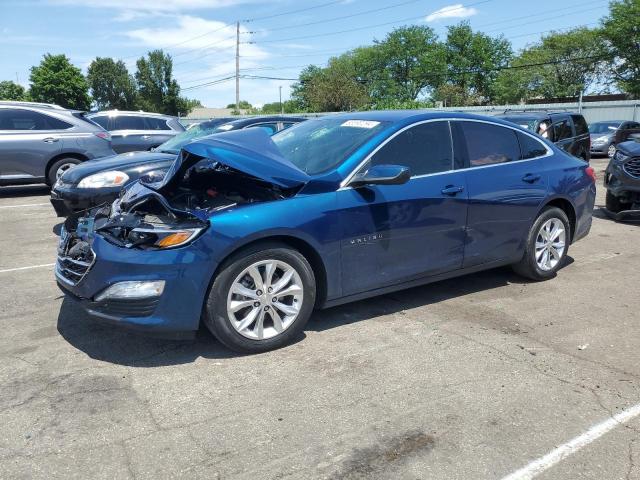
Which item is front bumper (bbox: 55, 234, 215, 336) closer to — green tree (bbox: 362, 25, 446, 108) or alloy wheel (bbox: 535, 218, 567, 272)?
alloy wheel (bbox: 535, 218, 567, 272)

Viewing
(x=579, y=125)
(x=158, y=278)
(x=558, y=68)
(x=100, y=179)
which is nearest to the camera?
(x=158, y=278)

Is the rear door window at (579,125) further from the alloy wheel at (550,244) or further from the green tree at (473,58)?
the green tree at (473,58)

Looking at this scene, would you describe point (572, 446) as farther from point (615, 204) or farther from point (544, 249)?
point (615, 204)

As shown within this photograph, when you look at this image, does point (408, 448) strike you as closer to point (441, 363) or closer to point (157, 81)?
point (441, 363)

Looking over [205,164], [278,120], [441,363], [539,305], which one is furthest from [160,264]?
[278,120]

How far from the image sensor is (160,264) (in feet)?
11.5

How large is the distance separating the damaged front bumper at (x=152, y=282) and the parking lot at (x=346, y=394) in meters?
0.34

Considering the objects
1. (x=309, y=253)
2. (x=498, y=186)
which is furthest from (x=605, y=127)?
(x=309, y=253)

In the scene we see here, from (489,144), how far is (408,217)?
4.32ft

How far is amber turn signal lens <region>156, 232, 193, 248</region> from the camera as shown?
3564 millimetres

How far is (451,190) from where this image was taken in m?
4.65

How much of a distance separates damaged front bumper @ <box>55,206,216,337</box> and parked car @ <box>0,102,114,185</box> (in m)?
8.30

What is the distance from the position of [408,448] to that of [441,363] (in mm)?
1030

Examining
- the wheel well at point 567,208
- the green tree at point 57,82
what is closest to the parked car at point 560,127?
the wheel well at point 567,208
